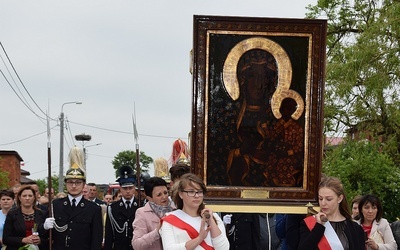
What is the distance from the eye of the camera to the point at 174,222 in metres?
7.73

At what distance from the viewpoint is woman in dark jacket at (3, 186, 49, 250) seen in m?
11.6

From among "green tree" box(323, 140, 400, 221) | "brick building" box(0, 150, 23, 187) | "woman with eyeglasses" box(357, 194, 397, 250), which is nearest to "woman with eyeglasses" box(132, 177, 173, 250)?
"woman with eyeglasses" box(357, 194, 397, 250)

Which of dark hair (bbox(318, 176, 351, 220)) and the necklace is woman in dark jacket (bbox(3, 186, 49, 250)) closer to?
the necklace

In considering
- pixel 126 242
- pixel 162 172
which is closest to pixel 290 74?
pixel 126 242

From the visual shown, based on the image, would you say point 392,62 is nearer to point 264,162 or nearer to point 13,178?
point 264,162

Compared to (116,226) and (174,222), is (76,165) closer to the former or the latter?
(116,226)

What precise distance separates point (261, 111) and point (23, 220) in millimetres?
4189

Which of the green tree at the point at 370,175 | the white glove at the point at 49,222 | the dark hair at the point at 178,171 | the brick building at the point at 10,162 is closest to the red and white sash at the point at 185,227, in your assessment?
the dark hair at the point at 178,171

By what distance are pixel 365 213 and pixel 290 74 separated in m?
2.68

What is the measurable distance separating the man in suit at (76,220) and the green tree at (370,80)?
13.0 m

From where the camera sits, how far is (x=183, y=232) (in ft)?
25.1

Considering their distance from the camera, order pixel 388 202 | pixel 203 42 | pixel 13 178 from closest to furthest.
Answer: pixel 203 42
pixel 388 202
pixel 13 178

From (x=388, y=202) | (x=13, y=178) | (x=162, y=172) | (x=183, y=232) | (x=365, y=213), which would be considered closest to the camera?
(x=183, y=232)

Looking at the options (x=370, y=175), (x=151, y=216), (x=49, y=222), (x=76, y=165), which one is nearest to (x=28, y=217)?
(x=76, y=165)
